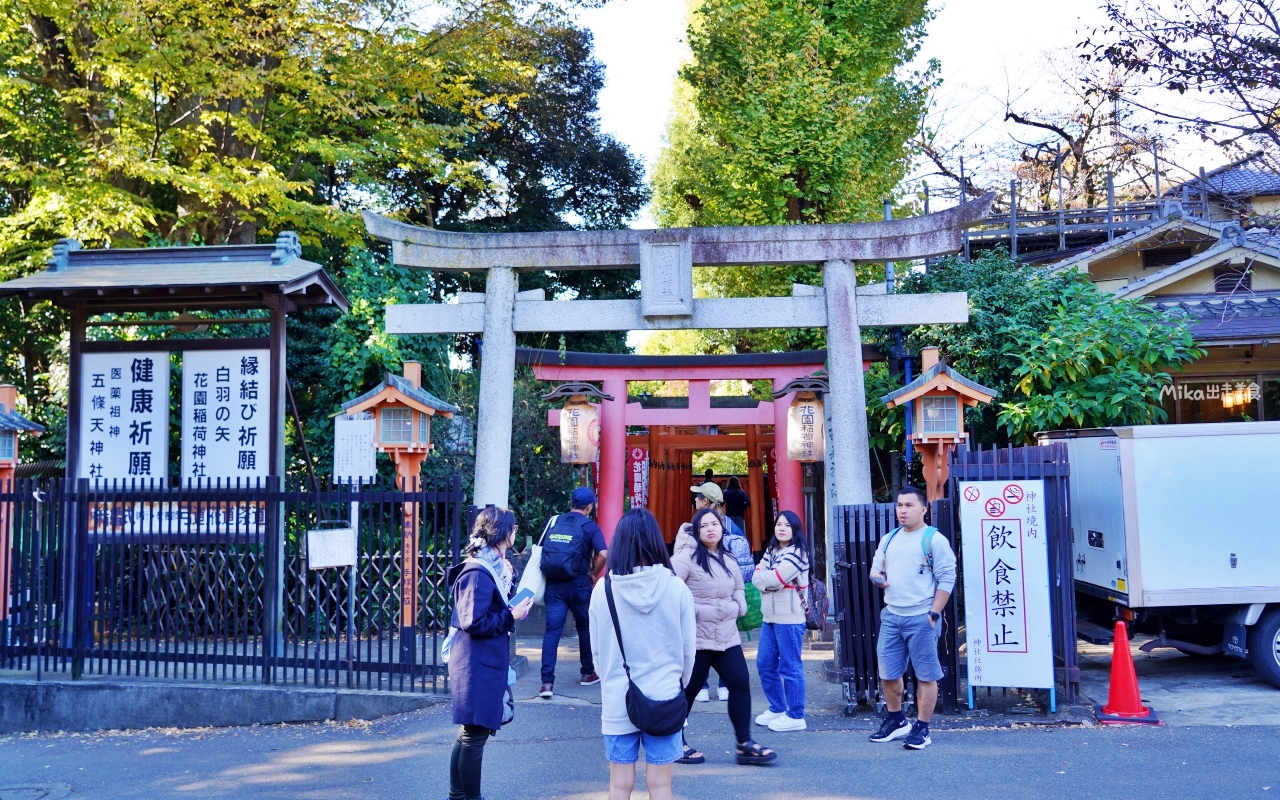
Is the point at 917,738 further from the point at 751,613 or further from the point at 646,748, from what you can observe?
the point at 646,748

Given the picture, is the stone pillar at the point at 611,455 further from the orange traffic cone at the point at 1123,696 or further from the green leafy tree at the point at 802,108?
the orange traffic cone at the point at 1123,696

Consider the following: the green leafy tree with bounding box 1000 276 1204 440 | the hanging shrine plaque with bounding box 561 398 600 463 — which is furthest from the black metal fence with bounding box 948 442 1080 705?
the hanging shrine plaque with bounding box 561 398 600 463

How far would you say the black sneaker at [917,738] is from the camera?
6590 millimetres

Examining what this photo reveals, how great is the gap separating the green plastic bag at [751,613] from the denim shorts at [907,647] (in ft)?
2.78

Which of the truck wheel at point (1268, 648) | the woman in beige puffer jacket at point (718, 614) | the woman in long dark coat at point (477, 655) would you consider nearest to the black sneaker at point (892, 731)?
the woman in beige puffer jacket at point (718, 614)

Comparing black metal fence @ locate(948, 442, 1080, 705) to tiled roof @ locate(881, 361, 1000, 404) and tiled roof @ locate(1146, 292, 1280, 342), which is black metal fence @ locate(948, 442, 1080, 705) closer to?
tiled roof @ locate(881, 361, 1000, 404)

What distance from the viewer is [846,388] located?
1059 centimetres

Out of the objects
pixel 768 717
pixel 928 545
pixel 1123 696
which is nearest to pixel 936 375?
pixel 1123 696

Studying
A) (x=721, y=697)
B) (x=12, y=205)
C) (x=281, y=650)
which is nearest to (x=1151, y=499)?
(x=721, y=697)

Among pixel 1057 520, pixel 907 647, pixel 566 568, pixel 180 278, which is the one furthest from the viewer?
pixel 180 278

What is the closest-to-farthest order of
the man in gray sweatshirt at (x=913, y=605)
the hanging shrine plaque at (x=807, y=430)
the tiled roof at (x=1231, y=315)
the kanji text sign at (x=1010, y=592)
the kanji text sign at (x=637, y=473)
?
1. the man in gray sweatshirt at (x=913, y=605)
2. the kanji text sign at (x=1010, y=592)
3. the tiled roof at (x=1231, y=315)
4. the hanging shrine plaque at (x=807, y=430)
5. the kanji text sign at (x=637, y=473)

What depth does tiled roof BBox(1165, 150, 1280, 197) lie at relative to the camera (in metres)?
7.58

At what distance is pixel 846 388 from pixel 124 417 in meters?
7.64

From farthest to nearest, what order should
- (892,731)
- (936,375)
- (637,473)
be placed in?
Answer: (637,473) → (936,375) → (892,731)
